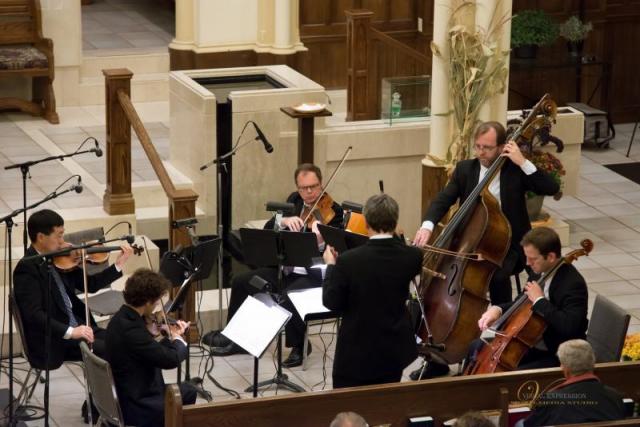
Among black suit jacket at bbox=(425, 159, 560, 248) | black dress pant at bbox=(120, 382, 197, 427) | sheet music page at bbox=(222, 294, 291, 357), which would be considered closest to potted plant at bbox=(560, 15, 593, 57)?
black suit jacket at bbox=(425, 159, 560, 248)

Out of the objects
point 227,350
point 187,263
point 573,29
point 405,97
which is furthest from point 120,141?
point 573,29

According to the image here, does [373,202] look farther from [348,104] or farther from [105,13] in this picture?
[105,13]

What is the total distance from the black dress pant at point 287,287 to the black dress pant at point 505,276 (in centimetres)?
100

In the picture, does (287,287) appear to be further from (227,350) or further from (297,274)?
(227,350)

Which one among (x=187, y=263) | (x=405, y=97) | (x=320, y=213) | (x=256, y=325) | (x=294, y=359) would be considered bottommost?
(x=294, y=359)

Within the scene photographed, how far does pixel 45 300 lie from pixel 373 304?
1783mm

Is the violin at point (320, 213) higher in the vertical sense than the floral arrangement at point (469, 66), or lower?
lower

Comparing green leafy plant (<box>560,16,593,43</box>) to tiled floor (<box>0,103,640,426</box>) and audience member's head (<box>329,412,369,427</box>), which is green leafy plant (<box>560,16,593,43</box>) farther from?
audience member's head (<box>329,412,369,427</box>)

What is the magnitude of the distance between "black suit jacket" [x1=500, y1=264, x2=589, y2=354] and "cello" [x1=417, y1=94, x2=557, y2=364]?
0.60m

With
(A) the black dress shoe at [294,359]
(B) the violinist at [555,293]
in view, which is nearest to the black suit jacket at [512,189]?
(B) the violinist at [555,293]

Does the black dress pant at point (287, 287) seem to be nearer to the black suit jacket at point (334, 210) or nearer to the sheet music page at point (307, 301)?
the black suit jacket at point (334, 210)

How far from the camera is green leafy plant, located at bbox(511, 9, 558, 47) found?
12555 millimetres

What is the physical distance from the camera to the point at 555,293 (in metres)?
6.91

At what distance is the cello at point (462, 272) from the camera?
748 centimetres
